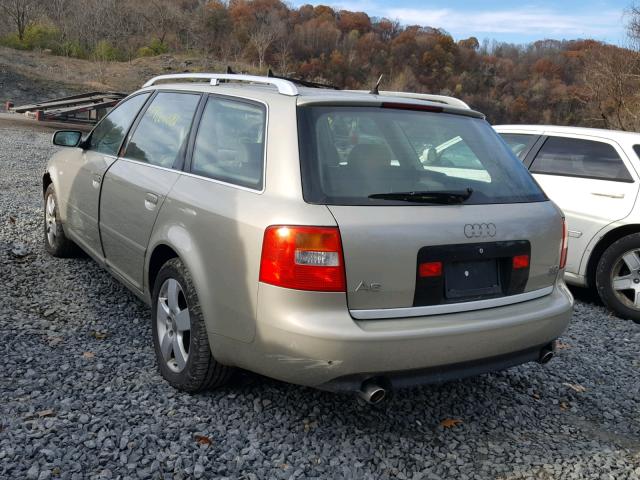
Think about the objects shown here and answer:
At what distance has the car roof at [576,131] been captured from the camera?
5.74 m

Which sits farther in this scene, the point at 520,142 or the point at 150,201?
the point at 520,142

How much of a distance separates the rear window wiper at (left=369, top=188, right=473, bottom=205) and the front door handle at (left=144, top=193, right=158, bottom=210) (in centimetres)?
137

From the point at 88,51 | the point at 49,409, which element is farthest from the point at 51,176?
the point at 88,51

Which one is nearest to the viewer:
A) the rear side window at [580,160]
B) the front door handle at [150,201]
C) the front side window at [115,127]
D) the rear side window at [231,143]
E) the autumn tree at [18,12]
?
the rear side window at [231,143]

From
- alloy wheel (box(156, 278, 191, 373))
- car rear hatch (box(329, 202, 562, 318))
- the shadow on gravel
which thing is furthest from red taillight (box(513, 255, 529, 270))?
the shadow on gravel

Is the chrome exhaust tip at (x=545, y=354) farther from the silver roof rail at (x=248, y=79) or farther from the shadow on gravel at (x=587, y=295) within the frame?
the shadow on gravel at (x=587, y=295)

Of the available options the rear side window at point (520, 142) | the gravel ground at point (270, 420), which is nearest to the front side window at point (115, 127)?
the gravel ground at point (270, 420)

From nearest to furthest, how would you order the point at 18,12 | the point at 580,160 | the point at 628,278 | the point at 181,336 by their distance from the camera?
1. the point at 181,336
2. the point at 628,278
3. the point at 580,160
4. the point at 18,12

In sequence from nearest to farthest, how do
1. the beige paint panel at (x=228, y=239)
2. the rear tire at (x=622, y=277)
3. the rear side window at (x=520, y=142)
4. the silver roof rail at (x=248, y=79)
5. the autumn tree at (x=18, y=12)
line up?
the beige paint panel at (x=228, y=239) < the silver roof rail at (x=248, y=79) < the rear tire at (x=622, y=277) < the rear side window at (x=520, y=142) < the autumn tree at (x=18, y=12)

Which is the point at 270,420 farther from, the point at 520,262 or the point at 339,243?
the point at 520,262

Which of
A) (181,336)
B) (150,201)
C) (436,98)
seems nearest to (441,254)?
(436,98)

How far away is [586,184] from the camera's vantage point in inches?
223

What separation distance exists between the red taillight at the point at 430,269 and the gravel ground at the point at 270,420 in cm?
87

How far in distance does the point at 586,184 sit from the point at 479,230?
342 centimetres
